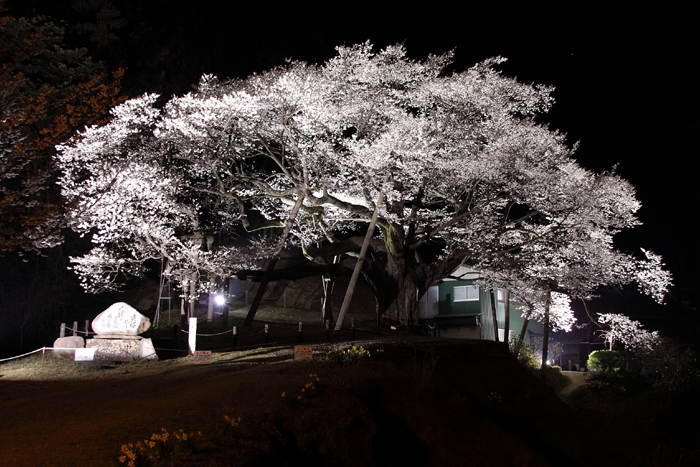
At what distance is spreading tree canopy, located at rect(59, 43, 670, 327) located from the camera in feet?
51.7

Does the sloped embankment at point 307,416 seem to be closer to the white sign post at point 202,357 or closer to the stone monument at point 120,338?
the white sign post at point 202,357

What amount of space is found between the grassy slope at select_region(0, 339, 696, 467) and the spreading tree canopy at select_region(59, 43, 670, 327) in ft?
19.3

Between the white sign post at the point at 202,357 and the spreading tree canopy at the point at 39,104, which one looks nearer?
the white sign post at the point at 202,357

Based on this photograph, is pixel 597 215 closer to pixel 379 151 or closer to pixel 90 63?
pixel 379 151

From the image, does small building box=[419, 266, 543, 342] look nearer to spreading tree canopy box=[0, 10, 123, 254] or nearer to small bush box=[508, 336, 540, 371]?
small bush box=[508, 336, 540, 371]

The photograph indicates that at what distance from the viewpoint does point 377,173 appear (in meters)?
17.2

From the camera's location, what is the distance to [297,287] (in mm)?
31031

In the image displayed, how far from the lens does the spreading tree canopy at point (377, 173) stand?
15750 millimetres

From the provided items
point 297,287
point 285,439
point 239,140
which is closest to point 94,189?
point 239,140

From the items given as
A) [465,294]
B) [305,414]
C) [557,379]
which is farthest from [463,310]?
[305,414]

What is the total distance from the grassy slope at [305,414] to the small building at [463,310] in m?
17.2

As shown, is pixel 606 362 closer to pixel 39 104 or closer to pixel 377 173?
pixel 377 173

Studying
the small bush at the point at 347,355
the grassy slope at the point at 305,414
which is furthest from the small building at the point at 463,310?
the small bush at the point at 347,355

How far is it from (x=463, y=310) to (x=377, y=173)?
1678cm
